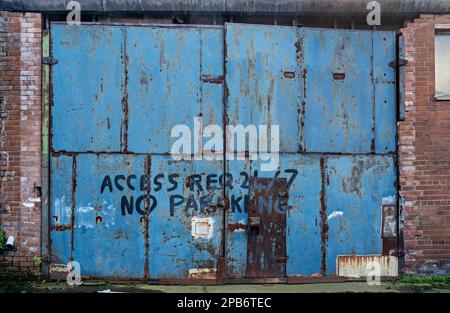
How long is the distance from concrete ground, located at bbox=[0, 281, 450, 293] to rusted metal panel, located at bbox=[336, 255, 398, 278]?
167 mm

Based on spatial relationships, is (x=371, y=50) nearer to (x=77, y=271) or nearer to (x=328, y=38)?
(x=328, y=38)

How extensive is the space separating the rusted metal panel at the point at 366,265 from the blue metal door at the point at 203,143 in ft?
0.37

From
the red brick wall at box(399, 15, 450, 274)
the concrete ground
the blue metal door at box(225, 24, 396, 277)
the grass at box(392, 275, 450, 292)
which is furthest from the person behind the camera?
the red brick wall at box(399, 15, 450, 274)

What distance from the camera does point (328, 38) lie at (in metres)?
7.01

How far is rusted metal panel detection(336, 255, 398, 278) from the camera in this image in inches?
274

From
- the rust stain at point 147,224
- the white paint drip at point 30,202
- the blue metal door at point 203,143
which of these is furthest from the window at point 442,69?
the white paint drip at point 30,202

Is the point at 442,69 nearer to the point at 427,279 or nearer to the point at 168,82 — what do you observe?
the point at 427,279

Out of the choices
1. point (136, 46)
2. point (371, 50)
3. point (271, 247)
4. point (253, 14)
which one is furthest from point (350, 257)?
point (136, 46)

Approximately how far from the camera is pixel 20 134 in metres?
6.75

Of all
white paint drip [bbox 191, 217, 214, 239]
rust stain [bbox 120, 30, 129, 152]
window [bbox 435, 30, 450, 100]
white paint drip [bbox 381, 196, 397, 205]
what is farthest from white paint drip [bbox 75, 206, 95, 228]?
window [bbox 435, 30, 450, 100]

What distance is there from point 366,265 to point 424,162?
5.20 feet

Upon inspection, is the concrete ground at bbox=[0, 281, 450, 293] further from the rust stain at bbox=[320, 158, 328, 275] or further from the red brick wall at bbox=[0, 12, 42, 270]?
the red brick wall at bbox=[0, 12, 42, 270]

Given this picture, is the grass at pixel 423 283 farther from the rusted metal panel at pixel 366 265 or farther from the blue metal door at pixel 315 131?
the blue metal door at pixel 315 131

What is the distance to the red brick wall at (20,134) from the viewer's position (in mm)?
6727
